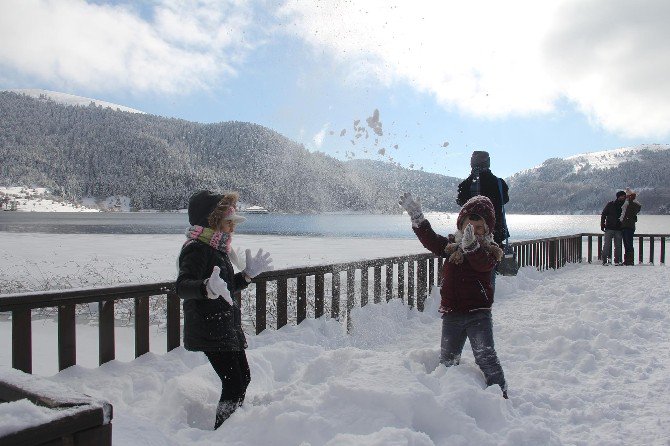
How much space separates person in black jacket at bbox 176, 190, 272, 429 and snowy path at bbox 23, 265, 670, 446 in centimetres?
22

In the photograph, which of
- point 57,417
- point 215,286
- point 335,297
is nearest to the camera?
point 57,417

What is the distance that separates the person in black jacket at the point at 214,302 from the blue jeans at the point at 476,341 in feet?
5.50

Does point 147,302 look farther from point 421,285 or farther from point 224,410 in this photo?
point 421,285

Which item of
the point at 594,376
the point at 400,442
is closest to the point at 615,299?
the point at 594,376

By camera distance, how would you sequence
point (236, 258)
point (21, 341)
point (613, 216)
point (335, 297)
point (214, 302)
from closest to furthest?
point (214, 302), point (21, 341), point (236, 258), point (335, 297), point (613, 216)

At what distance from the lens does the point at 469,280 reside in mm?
3727

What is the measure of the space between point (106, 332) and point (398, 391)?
7.72 ft

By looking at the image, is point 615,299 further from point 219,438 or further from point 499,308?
point 219,438

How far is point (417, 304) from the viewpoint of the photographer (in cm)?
736

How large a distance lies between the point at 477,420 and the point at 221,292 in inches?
71.1

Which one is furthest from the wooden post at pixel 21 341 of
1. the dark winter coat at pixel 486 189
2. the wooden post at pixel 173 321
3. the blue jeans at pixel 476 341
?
the dark winter coat at pixel 486 189

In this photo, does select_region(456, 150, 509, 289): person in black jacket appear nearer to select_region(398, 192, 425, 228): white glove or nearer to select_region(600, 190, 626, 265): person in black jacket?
select_region(398, 192, 425, 228): white glove

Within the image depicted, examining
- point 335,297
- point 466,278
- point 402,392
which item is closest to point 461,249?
point 466,278

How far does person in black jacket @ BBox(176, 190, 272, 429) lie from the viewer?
2.96 metres
